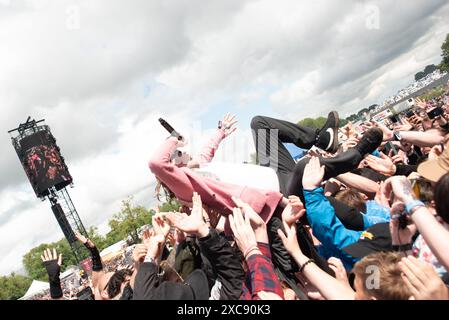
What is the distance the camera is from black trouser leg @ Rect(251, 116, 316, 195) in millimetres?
3531

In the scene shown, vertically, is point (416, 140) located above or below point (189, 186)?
below

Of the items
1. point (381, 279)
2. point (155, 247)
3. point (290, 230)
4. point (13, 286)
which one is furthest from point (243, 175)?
point (13, 286)

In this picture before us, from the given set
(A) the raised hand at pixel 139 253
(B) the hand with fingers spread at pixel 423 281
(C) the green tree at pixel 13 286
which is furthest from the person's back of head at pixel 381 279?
(C) the green tree at pixel 13 286

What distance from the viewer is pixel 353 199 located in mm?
3631

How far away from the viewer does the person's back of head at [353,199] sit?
11.7ft

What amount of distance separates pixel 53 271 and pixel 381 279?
12.3 ft

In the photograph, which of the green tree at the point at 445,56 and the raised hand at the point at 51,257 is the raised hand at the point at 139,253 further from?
the green tree at the point at 445,56

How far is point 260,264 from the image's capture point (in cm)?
198

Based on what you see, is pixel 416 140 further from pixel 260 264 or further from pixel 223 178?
pixel 260 264

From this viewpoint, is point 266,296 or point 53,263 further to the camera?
point 53,263

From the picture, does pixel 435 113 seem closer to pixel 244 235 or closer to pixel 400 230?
pixel 400 230

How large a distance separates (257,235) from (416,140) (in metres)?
2.48

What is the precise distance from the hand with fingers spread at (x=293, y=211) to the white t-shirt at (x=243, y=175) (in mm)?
453
